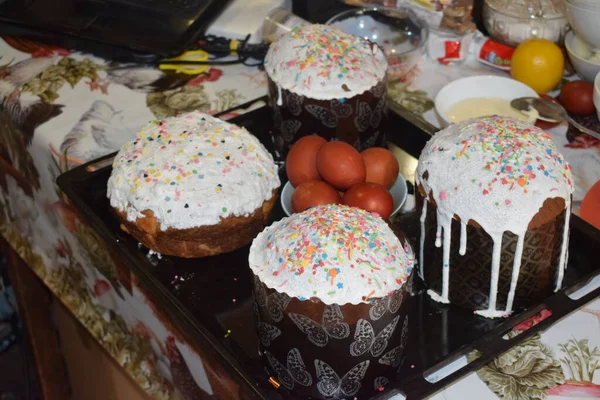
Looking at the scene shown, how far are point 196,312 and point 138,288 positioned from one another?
21 centimetres

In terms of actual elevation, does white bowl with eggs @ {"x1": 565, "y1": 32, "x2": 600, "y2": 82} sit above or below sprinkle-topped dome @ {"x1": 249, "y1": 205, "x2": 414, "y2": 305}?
below

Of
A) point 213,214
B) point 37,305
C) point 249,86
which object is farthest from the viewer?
point 37,305

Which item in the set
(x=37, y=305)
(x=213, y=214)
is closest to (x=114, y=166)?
(x=213, y=214)

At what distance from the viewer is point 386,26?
1465 mm

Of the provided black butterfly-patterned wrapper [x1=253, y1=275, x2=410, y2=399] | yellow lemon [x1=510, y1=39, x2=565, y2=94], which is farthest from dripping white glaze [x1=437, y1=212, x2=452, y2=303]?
yellow lemon [x1=510, y1=39, x2=565, y2=94]

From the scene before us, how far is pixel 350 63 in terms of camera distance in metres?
1.06

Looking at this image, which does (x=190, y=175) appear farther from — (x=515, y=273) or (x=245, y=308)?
(x=515, y=273)

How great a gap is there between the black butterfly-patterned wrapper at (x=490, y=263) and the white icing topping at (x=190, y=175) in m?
0.23

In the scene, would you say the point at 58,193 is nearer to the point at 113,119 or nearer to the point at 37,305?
the point at 113,119

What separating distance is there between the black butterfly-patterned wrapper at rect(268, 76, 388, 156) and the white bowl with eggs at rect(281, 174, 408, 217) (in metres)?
0.09

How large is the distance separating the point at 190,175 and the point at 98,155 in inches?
13.7

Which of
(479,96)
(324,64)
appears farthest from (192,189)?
(479,96)

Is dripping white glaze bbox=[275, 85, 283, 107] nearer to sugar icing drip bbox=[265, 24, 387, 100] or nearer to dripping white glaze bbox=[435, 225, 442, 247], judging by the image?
sugar icing drip bbox=[265, 24, 387, 100]

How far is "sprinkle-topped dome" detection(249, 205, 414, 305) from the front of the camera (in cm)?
73
